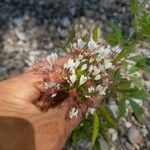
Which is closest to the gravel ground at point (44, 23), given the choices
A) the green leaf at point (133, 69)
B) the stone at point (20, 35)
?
the stone at point (20, 35)

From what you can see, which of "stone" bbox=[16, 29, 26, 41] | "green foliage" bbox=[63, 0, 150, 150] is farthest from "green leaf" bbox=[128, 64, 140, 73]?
"stone" bbox=[16, 29, 26, 41]

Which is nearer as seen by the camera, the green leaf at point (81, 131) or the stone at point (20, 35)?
the green leaf at point (81, 131)

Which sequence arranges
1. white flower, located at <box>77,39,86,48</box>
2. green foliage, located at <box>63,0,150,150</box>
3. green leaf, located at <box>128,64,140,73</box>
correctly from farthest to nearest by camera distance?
green leaf, located at <box>128,64,140,73</box>
green foliage, located at <box>63,0,150,150</box>
white flower, located at <box>77,39,86,48</box>

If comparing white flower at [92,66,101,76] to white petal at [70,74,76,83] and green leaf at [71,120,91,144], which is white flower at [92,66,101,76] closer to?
white petal at [70,74,76,83]

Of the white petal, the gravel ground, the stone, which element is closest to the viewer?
the white petal

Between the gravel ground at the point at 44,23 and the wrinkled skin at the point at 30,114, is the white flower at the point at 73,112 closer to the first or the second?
the wrinkled skin at the point at 30,114

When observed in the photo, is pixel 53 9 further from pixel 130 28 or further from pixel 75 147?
pixel 75 147

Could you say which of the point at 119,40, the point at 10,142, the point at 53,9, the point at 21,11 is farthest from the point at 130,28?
the point at 10,142
